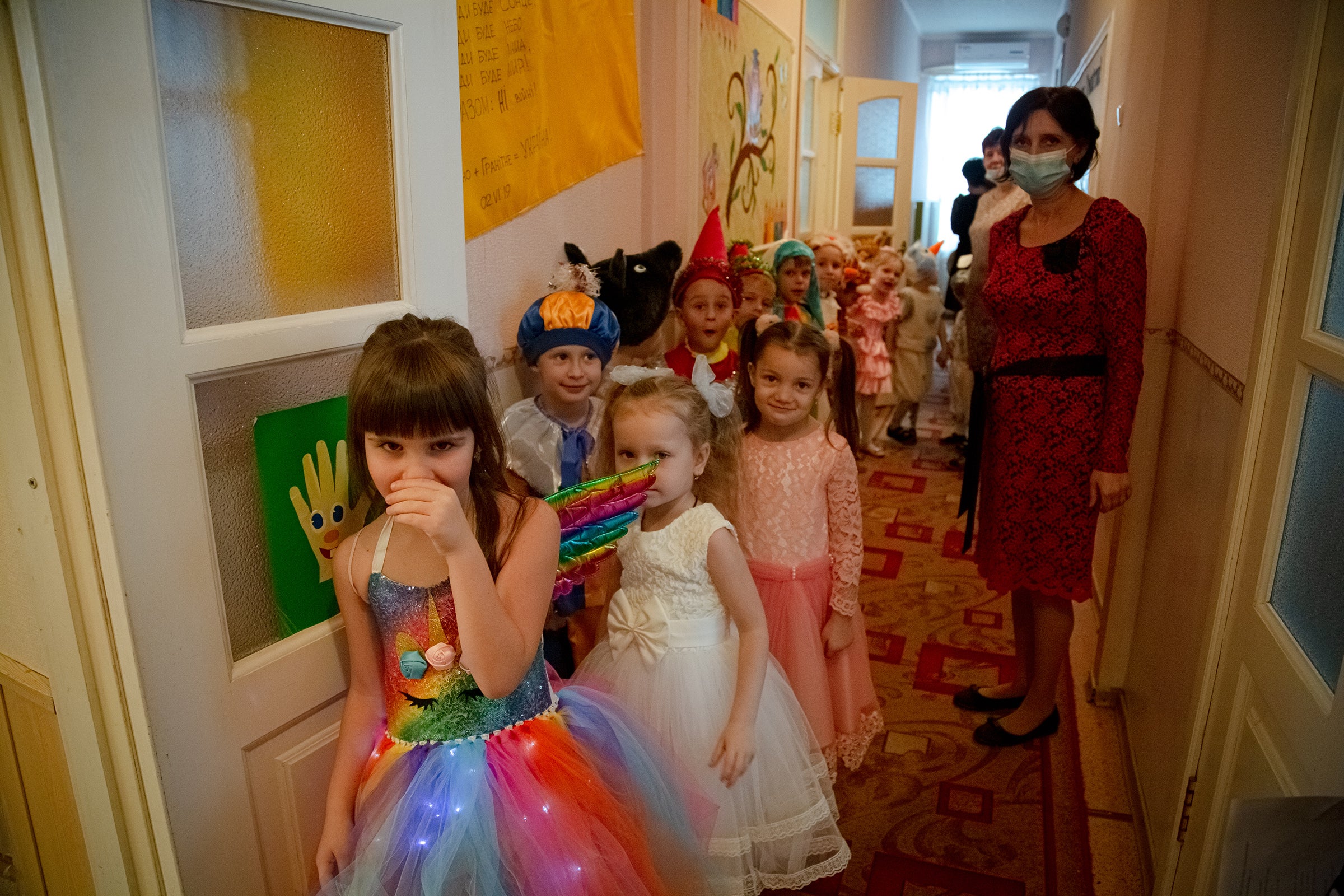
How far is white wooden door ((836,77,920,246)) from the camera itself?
565cm

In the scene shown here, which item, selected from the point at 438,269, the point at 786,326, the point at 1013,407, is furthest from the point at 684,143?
the point at 438,269

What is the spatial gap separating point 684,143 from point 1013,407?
1229 mm

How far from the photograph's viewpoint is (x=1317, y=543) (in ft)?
3.77

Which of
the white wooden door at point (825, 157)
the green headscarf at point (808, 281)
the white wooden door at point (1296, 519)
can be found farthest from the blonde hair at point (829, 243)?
the white wooden door at point (1296, 519)

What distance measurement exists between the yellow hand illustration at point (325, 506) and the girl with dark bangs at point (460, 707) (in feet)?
0.18

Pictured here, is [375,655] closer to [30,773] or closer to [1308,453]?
[30,773]

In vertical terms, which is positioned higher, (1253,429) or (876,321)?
(1253,429)

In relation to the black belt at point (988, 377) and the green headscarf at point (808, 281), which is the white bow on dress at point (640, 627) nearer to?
the black belt at point (988, 377)

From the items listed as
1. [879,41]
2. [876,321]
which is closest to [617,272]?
[876,321]

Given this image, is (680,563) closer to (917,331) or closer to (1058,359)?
(1058,359)

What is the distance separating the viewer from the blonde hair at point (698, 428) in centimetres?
157

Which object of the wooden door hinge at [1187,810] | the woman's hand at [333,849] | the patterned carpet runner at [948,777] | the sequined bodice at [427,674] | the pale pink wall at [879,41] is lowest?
the patterned carpet runner at [948,777]

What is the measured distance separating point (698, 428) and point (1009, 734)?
4.14 ft

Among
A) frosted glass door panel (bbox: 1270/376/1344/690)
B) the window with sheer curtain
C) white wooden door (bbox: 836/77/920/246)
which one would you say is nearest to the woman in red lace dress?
frosted glass door panel (bbox: 1270/376/1344/690)
